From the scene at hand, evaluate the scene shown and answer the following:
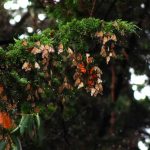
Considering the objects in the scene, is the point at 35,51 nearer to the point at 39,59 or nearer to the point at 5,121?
the point at 39,59

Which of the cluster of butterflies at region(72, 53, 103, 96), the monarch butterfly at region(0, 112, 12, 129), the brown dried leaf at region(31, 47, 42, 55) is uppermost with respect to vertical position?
the brown dried leaf at region(31, 47, 42, 55)

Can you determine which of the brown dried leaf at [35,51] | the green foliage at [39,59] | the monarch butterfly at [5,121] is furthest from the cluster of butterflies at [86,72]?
the monarch butterfly at [5,121]

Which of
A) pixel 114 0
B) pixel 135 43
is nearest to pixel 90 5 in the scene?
pixel 114 0

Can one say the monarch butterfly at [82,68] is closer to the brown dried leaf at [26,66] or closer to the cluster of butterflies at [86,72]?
the cluster of butterflies at [86,72]

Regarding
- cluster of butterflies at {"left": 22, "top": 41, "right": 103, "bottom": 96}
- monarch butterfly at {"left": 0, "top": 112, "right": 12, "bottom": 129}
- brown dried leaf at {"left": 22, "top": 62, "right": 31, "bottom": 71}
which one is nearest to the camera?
monarch butterfly at {"left": 0, "top": 112, "right": 12, "bottom": 129}

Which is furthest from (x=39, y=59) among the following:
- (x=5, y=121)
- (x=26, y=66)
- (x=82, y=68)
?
(x=5, y=121)

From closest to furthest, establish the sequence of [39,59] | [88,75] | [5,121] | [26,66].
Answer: [5,121], [26,66], [39,59], [88,75]

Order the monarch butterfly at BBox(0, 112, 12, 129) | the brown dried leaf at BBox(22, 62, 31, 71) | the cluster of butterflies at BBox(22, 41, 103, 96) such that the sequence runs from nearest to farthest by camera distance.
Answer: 1. the monarch butterfly at BBox(0, 112, 12, 129)
2. the brown dried leaf at BBox(22, 62, 31, 71)
3. the cluster of butterflies at BBox(22, 41, 103, 96)

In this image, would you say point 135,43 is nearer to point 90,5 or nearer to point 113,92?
point 113,92

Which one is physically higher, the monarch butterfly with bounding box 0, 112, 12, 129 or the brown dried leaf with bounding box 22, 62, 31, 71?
the brown dried leaf with bounding box 22, 62, 31, 71

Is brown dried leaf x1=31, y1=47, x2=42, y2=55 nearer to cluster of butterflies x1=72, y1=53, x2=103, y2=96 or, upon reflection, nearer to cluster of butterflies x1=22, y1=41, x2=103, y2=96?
cluster of butterflies x1=22, y1=41, x2=103, y2=96

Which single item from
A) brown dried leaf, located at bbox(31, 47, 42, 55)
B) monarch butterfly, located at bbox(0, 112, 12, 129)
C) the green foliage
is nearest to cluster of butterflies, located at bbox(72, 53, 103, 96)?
the green foliage
